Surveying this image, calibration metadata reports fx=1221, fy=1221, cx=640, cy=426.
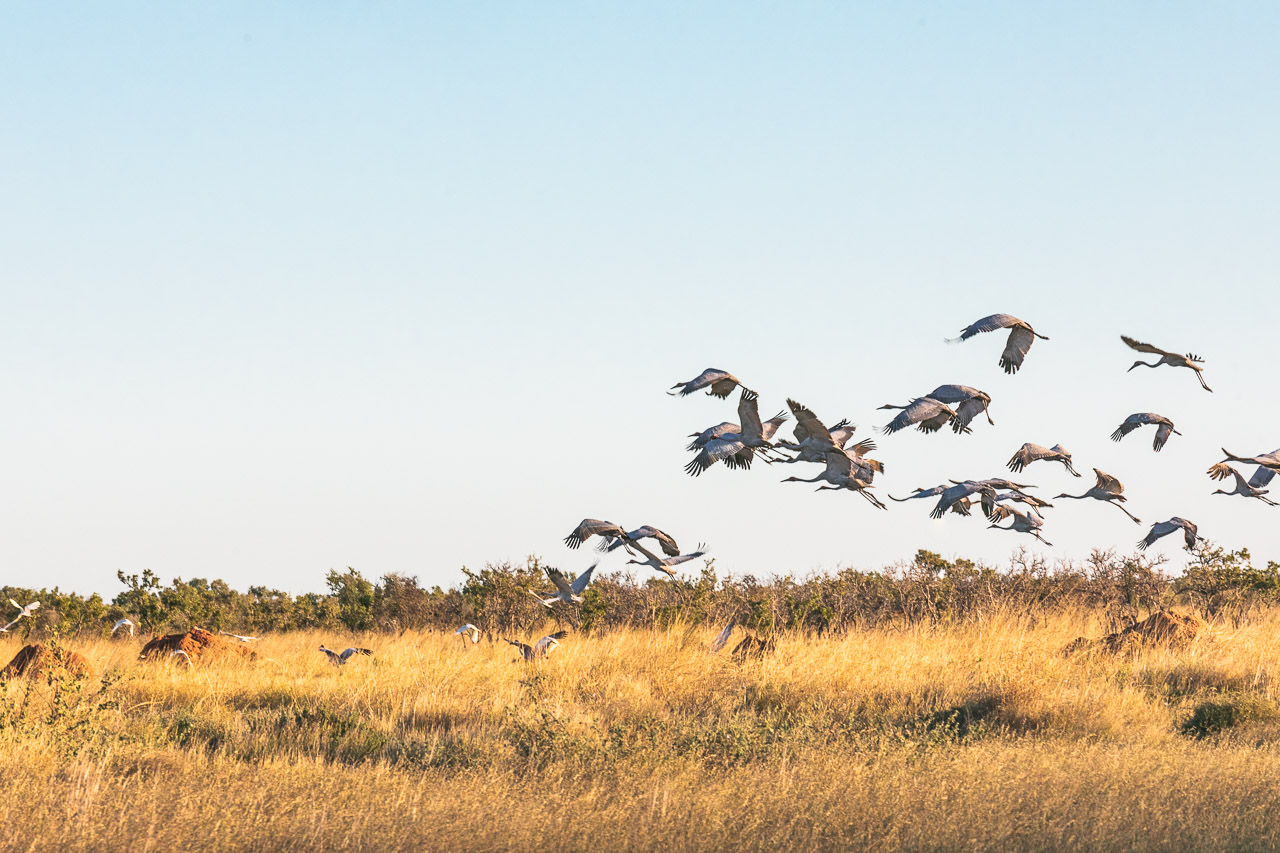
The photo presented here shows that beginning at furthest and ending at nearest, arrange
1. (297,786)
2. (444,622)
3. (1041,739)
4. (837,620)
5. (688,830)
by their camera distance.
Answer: (444,622)
(837,620)
(1041,739)
(297,786)
(688,830)

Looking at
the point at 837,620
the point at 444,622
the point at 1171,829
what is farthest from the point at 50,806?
the point at 444,622

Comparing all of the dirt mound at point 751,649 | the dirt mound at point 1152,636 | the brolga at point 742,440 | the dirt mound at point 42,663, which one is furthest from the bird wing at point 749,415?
the dirt mound at point 42,663

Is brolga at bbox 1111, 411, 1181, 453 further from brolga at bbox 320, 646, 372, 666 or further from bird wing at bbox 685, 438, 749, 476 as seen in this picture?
brolga at bbox 320, 646, 372, 666

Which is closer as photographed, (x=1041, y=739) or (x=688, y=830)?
(x=688, y=830)

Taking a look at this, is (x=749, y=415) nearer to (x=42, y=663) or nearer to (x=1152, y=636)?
(x=1152, y=636)

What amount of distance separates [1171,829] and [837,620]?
11.4 metres

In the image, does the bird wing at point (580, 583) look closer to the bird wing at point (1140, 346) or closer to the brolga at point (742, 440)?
the brolga at point (742, 440)

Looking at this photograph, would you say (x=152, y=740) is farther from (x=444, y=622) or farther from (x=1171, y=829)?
(x=444, y=622)

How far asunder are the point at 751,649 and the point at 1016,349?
4.73m

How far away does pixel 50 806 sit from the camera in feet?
24.6

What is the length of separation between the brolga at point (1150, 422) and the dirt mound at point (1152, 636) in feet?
9.96

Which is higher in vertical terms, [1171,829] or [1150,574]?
[1150,574]

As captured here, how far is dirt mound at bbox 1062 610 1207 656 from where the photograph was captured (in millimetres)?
14352

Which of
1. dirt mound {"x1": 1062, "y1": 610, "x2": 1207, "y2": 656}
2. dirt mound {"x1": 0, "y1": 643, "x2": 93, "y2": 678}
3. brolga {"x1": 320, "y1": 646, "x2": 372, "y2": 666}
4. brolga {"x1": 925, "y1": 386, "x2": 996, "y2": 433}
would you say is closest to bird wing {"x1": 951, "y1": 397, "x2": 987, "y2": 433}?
brolga {"x1": 925, "y1": 386, "x2": 996, "y2": 433}
